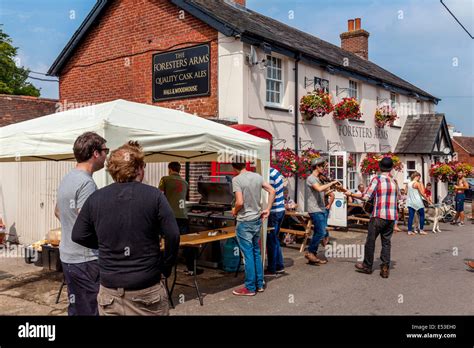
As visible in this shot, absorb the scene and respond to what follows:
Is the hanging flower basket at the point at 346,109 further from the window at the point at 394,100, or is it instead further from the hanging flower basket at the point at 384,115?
the window at the point at 394,100

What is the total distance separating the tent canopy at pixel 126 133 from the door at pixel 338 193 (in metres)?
6.41

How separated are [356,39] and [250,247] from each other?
61.1 feet

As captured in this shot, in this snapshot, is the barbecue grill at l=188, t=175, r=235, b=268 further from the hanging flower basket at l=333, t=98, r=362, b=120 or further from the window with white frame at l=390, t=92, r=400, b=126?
the window with white frame at l=390, t=92, r=400, b=126

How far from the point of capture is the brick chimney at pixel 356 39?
22.1m

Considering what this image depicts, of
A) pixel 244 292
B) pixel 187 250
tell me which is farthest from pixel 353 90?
pixel 244 292

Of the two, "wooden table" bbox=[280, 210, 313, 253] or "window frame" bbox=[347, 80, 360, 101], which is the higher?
"window frame" bbox=[347, 80, 360, 101]

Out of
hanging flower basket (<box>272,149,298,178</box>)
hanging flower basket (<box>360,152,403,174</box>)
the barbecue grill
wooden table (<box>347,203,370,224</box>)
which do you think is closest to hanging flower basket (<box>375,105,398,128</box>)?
hanging flower basket (<box>360,152,403,174</box>)

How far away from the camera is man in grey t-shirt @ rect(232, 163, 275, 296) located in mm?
6180

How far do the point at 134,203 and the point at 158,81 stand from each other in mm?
9778

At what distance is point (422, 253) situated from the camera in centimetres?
962

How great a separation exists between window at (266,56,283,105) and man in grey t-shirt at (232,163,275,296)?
5.98 meters

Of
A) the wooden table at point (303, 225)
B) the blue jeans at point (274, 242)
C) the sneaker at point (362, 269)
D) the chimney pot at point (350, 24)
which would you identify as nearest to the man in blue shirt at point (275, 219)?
the blue jeans at point (274, 242)

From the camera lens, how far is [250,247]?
620 cm
